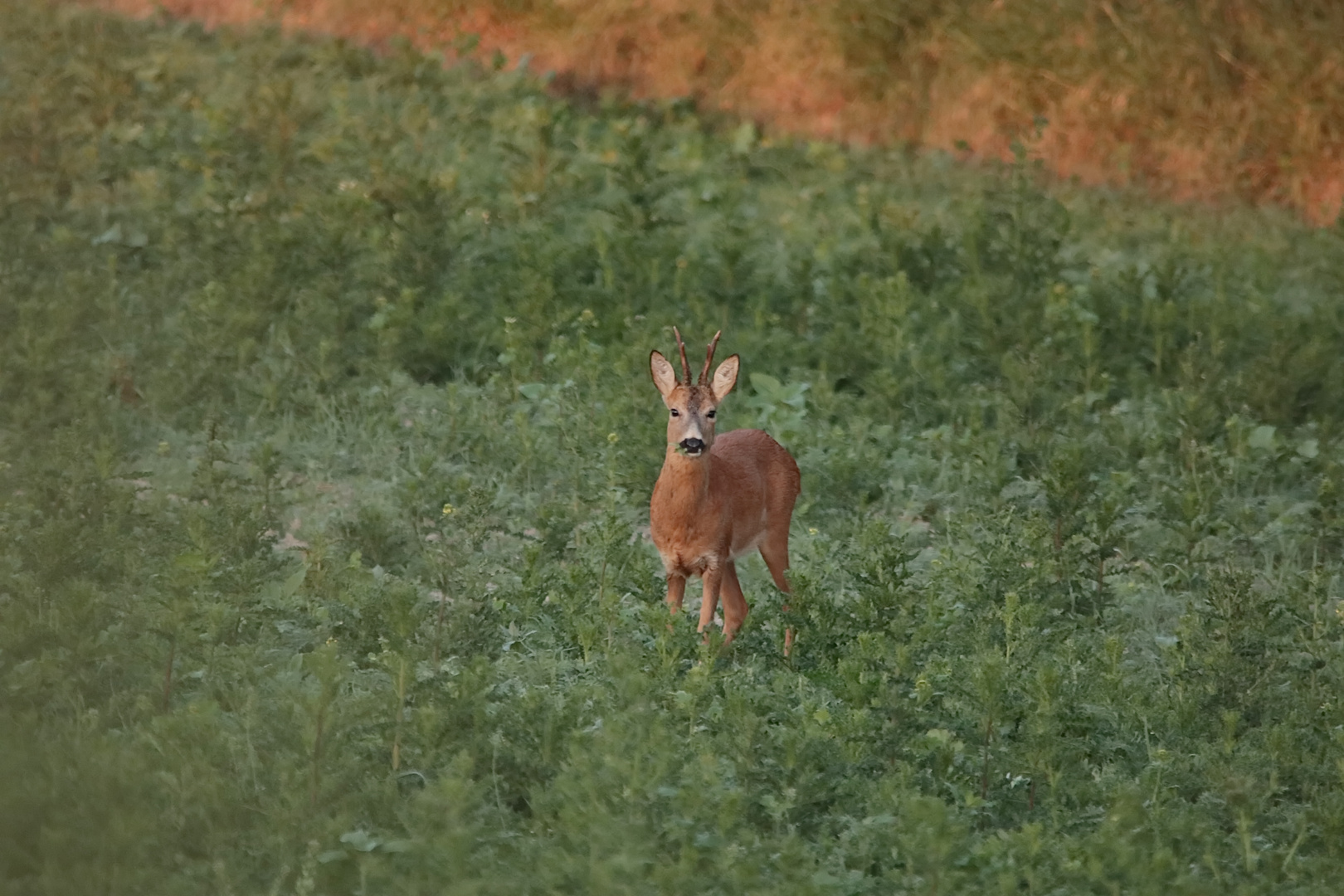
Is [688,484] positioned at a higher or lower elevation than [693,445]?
lower

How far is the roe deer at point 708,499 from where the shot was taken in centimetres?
694

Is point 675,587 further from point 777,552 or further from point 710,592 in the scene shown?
point 777,552

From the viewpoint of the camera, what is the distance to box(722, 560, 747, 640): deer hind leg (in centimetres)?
743

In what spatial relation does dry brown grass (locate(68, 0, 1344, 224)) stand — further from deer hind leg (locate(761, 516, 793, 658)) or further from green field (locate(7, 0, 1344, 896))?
deer hind leg (locate(761, 516, 793, 658))

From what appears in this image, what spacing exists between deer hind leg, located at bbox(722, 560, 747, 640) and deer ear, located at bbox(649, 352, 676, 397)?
70 centimetres

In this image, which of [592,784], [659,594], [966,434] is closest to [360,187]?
[966,434]

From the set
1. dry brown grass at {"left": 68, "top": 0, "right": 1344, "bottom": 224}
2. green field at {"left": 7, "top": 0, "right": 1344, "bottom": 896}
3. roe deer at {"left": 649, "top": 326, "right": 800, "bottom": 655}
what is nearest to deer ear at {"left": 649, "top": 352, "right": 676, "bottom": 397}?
roe deer at {"left": 649, "top": 326, "right": 800, "bottom": 655}

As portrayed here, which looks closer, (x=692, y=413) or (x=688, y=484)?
(x=692, y=413)

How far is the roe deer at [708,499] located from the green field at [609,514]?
0.16 metres

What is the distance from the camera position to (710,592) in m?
7.07

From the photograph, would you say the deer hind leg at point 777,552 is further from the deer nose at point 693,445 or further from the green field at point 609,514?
the deer nose at point 693,445

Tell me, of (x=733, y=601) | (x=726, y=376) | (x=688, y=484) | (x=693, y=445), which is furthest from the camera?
(x=733, y=601)

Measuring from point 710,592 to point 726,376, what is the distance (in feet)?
2.60

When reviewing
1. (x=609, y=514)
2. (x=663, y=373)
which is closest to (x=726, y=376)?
(x=663, y=373)
